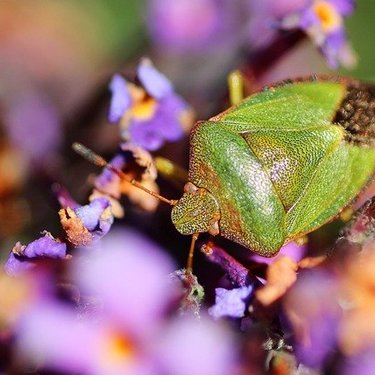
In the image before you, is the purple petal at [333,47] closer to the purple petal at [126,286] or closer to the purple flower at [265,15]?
the purple flower at [265,15]

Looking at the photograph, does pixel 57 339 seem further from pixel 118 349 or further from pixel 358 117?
pixel 358 117

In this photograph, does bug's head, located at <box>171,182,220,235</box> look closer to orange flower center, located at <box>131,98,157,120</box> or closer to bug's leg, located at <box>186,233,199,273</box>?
bug's leg, located at <box>186,233,199,273</box>

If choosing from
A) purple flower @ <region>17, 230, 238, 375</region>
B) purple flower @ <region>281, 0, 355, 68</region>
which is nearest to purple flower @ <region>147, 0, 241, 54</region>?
purple flower @ <region>281, 0, 355, 68</region>

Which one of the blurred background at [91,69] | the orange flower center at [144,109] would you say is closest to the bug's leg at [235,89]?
the blurred background at [91,69]

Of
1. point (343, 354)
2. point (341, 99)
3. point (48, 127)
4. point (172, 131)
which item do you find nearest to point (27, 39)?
point (48, 127)

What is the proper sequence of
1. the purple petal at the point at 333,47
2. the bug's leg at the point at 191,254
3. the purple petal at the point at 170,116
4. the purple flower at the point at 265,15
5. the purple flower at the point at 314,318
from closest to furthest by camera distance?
1. the purple flower at the point at 314,318
2. the bug's leg at the point at 191,254
3. the purple petal at the point at 170,116
4. the purple petal at the point at 333,47
5. the purple flower at the point at 265,15
